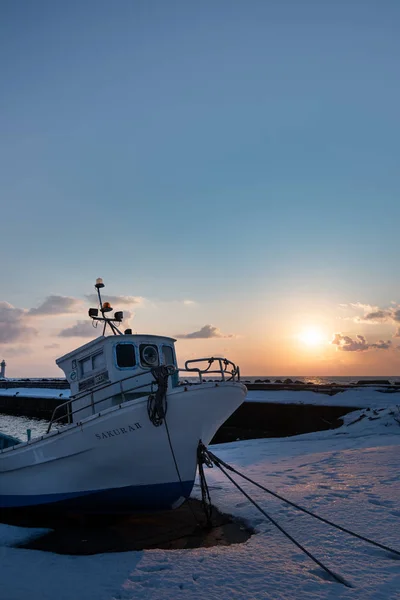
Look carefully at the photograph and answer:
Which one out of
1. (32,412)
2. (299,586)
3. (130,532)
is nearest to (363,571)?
(299,586)

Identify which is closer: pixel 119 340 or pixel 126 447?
pixel 126 447

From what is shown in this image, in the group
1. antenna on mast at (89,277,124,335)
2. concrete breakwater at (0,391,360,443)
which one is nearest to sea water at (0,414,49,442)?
concrete breakwater at (0,391,360,443)

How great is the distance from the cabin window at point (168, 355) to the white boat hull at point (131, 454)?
2319mm

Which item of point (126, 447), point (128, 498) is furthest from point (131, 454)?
point (128, 498)

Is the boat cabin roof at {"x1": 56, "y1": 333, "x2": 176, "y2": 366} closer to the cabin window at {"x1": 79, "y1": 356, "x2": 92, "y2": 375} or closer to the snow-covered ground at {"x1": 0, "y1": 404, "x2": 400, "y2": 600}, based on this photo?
the cabin window at {"x1": 79, "y1": 356, "x2": 92, "y2": 375}

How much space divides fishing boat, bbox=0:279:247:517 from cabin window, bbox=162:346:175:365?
0.81 m

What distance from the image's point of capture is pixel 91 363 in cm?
1059

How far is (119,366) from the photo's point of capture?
985 cm

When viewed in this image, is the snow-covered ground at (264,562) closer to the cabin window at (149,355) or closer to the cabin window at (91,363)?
the cabin window at (149,355)

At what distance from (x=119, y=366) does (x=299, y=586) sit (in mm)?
5980

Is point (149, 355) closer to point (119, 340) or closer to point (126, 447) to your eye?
point (119, 340)

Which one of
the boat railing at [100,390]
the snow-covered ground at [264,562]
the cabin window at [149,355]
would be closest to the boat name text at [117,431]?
the boat railing at [100,390]

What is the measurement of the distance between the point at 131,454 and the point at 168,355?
3068 millimetres

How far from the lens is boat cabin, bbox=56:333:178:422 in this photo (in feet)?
31.9
